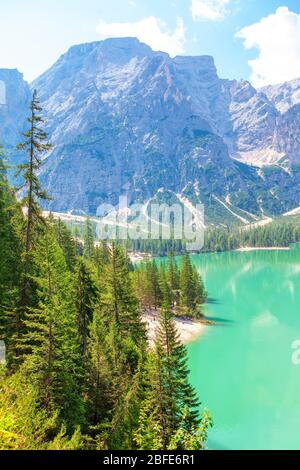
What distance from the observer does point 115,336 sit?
3556 cm

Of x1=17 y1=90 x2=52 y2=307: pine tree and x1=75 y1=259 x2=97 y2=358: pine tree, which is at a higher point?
x1=17 y1=90 x2=52 y2=307: pine tree

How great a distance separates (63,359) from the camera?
82.3 feet

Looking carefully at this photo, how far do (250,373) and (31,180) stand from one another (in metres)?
56.3

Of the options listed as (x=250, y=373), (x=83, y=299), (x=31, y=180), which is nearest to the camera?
(x=31, y=180)

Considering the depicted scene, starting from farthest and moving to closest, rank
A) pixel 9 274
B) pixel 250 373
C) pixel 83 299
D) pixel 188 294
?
pixel 188 294, pixel 250 373, pixel 83 299, pixel 9 274

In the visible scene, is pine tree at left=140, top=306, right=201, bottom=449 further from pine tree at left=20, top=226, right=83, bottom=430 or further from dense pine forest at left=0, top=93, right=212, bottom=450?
pine tree at left=20, top=226, right=83, bottom=430

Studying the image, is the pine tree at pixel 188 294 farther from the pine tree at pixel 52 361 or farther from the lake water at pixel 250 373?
the pine tree at pixel 52 361

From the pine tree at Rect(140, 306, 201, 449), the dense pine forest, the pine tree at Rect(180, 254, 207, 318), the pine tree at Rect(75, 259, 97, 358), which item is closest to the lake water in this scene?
the pine tree at Rect(180, 254, 207, 318)

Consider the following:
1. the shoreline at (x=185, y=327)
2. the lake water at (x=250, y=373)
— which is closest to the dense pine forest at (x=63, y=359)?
the lake water at (x=250, y=373)

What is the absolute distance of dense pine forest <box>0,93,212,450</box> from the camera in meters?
21.7

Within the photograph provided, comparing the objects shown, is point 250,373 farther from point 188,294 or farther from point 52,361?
point 52,361

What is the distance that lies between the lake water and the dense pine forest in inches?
737

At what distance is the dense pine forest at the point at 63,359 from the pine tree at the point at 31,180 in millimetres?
74

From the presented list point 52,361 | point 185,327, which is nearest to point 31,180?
point 52,361
